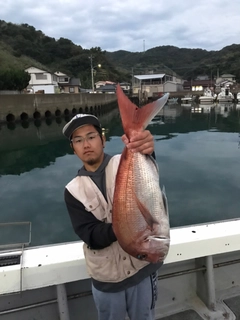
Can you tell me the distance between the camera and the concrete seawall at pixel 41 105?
2455 cm

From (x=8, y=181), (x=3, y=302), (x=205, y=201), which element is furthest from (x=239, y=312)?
(x=8, y=181)

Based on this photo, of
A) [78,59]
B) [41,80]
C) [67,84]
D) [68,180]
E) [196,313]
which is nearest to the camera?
[196,313]

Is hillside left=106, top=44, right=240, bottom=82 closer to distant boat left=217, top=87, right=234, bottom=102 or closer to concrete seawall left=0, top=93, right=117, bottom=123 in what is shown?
distant boat left=217, top=87, right=234, bottom=102

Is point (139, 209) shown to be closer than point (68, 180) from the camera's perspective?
Yes

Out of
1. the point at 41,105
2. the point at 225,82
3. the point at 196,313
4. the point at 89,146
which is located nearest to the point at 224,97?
the point at 225,82

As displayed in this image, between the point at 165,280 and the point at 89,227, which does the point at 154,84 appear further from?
the point at 89,227

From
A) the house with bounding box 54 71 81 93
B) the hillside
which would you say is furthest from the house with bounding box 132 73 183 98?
the hillside

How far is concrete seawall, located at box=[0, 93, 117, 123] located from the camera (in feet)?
80.5

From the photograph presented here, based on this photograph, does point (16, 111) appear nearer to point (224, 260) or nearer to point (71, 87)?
point (224, 260)

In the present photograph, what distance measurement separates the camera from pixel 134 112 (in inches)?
51.4

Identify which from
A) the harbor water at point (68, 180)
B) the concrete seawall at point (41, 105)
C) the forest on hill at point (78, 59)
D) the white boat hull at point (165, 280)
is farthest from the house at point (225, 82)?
the white boat hull at point (165, 280)

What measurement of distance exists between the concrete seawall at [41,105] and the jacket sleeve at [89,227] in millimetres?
24493

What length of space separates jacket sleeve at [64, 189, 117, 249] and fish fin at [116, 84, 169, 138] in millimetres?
508

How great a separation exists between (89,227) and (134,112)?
25.6 inches
